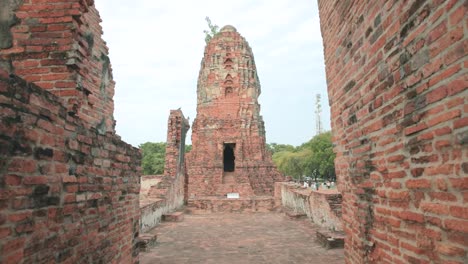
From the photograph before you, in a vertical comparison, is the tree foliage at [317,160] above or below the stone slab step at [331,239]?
above

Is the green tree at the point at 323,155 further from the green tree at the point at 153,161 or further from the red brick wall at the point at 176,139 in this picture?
the red brick wall at the point at 176,139

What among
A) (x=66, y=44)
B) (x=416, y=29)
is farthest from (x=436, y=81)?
(x=66, y=44)

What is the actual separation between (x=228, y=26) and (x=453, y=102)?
2373 cm

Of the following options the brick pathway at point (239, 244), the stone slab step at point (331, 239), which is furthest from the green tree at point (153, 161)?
the stone slab step at point (331, 239)

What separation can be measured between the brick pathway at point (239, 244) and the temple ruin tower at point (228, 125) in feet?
33.4

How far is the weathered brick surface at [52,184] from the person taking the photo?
6.02ft

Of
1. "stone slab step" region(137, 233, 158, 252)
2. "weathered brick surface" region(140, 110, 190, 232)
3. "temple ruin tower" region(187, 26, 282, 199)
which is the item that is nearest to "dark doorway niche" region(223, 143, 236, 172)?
"temple ruin tower" region(187, 26, 282, 199)

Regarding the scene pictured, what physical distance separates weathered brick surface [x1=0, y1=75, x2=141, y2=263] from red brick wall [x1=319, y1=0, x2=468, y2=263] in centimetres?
249

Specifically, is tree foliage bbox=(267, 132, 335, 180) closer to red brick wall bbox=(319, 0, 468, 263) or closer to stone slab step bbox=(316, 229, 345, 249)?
stone slab step bbox=(316, 229, 345, 249)

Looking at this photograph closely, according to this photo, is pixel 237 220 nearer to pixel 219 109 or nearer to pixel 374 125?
pixel 374 125

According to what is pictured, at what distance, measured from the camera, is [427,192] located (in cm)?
191

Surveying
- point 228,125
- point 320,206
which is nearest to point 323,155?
point 228,125

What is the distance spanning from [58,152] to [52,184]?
0.79 feet

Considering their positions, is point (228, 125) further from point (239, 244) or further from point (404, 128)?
point (404, 128)
